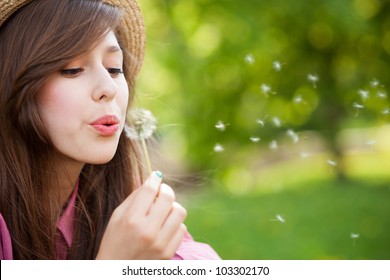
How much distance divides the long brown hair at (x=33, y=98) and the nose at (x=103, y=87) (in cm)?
8

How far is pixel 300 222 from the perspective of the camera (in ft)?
21.6

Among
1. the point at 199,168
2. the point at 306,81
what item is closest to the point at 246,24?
the point at 306,81

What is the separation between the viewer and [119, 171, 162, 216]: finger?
145 cm

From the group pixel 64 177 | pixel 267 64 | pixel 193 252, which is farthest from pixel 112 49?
pixel 267 64

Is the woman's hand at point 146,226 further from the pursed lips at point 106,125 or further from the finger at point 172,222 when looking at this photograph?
the pursed lips at point 106,125

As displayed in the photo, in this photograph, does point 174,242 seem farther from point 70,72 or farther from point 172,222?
point 70,72

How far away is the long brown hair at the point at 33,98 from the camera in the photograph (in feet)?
5.41

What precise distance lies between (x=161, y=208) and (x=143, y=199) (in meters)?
0.05

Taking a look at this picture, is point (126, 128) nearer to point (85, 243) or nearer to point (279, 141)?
point (85, 243)

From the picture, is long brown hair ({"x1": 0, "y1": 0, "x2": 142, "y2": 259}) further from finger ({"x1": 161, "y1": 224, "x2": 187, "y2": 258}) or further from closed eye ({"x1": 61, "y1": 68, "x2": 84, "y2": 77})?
finger ({"x1": 161, "y1": 224, "x2": 187, "y2": 258})

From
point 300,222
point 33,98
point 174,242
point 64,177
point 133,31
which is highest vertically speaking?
point 300,222

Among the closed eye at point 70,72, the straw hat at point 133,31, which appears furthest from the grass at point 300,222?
the closed eye at point 70,72

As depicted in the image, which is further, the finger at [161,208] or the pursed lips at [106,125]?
the pursed lips at [106,125]
